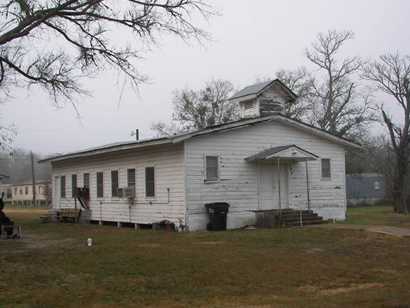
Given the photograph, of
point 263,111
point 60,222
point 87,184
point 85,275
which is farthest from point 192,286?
point 60,222

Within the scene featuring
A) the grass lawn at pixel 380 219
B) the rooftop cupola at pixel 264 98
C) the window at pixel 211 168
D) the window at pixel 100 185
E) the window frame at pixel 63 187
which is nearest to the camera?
the window at pixel 211 168

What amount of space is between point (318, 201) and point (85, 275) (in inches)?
598

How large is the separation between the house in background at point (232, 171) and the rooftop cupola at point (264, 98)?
0.14 feet

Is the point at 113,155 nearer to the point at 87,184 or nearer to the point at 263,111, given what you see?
Result: the point at 87,184

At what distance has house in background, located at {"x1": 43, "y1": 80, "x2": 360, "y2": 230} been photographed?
21094 millimetres

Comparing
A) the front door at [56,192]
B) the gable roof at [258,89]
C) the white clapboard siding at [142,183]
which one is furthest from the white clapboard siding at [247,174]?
the front door at [56,192]

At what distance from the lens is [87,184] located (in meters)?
28.2

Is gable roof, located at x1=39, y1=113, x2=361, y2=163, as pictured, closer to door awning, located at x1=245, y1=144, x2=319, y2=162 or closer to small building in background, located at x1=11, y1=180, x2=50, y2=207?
door awning, located at x1=245, y1=144, x2=319, y2=162

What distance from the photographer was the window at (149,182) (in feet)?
74.5

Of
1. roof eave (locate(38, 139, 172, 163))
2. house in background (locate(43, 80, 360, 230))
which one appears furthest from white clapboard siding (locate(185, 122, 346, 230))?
roof eave (locate(38, 139, 172, 163))

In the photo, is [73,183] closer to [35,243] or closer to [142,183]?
[142,183]

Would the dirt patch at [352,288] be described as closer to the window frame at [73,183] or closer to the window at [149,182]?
the window at [149,182]

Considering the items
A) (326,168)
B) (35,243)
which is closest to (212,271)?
(35,243)

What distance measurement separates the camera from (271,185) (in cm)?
2312
